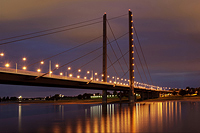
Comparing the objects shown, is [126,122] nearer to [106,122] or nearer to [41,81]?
[106,122]

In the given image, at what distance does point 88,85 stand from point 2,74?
32772 mm

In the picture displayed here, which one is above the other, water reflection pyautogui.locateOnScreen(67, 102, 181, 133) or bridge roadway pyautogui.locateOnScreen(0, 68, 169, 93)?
bridge roadway pyautogui.locateOnScreen(0, 68, 169, 93)

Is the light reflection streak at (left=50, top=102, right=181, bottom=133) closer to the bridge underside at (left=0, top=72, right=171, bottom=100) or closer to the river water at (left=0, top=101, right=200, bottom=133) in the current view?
the river water at (left=0, top=101, right=200, bottom=133)

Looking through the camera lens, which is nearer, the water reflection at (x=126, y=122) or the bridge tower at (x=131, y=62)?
the water reflection at (x=126, y=122)

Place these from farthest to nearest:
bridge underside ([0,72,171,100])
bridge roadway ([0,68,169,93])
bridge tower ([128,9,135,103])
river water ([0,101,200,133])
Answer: bridge tower ([128,9,135,103]) < bridge underside ([0,72,171,100]) < bridge roadway ([0,68,169,93]) < river water ([0,101,200,133])

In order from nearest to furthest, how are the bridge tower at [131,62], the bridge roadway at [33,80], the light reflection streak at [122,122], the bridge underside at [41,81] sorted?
1. the light reflection streak at [122,122]
2. the bridge roadway at [33,80]
3. the bridge underside at [41,81]
4. the bridge tower at [131,62]

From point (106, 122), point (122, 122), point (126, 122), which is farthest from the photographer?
point (106, 122)

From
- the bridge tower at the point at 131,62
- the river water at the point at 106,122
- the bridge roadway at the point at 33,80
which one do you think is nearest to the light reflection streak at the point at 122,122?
the river water at the point at 106,122

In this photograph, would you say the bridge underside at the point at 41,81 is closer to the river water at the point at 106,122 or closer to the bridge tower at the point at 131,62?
the river water at the point at 106,122

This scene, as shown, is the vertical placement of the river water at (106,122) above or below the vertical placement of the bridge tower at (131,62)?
below

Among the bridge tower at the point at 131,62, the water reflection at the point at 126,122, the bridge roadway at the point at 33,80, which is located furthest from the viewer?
the bridge tower at the point at 131,62

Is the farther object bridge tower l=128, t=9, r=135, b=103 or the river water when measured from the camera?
bridge tower l=128, t=9, r=135, b=103

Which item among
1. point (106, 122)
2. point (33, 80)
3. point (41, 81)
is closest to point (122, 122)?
point (106, 122)

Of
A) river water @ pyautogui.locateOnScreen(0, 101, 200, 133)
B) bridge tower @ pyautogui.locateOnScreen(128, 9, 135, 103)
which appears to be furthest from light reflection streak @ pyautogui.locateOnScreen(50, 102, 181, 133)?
bridge tower @ pyautogui.locateOnScreen(128, 9, 135, 103)
